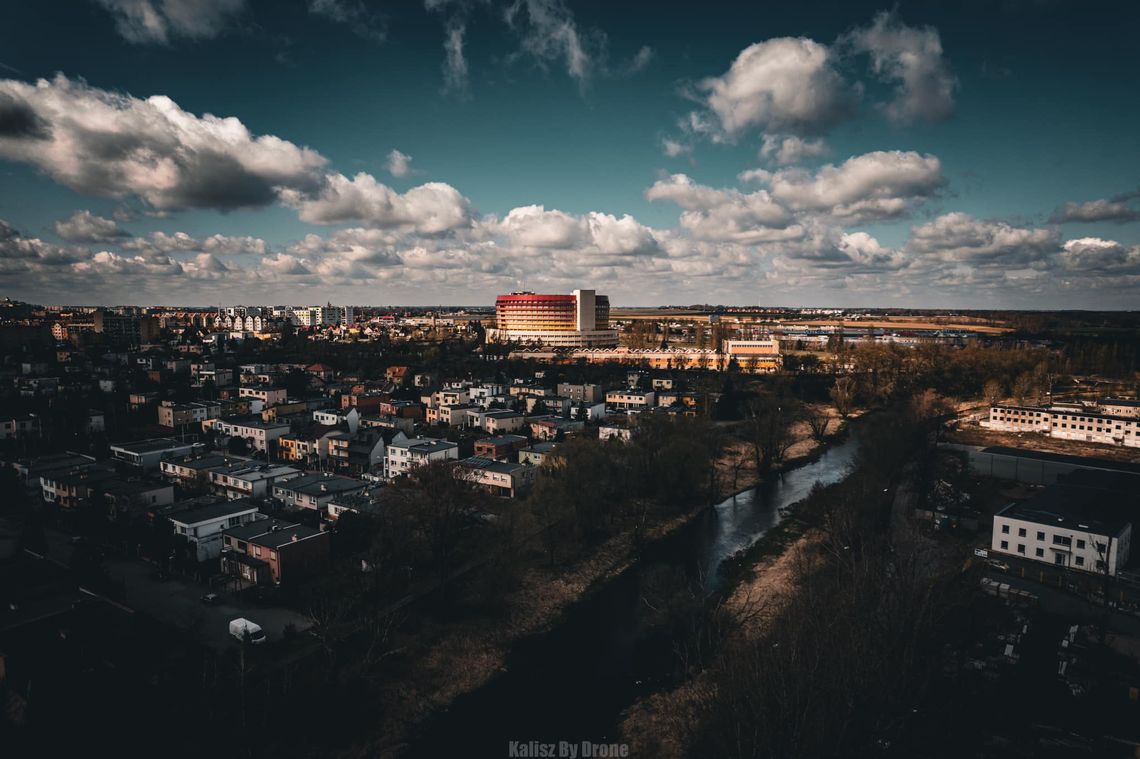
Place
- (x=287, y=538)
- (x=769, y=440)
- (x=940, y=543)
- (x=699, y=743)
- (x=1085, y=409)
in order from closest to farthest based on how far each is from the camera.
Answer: (x=699, y=743) < (x=287, y=538) < (x=940, y=543) < (x=769, y=440) < (x=1085, y=409)

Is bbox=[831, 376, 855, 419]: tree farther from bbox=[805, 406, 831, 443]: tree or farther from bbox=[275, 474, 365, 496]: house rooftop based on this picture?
bbox=[275, 474, 365, 496]: house rooftop

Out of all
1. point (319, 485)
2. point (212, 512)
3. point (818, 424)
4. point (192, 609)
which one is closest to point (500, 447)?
point (319, 485)

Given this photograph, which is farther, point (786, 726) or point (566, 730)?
point (566, 730)

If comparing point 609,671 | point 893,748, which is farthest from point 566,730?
point 893,748

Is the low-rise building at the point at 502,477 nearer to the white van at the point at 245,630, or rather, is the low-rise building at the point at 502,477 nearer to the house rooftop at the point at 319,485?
the house rooftop at the point at 319,485

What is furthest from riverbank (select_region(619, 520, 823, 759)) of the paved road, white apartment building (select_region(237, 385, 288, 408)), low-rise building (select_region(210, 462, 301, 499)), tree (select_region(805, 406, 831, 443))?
white apartment building (select_region(237, 385, 288, 408))

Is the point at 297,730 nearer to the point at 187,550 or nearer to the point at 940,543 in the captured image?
the point at 187,550

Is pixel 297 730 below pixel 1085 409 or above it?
below
